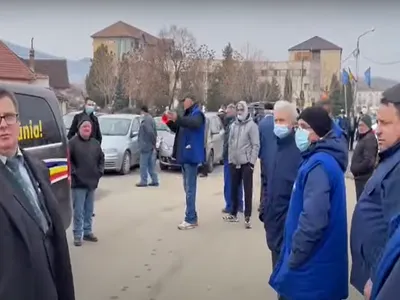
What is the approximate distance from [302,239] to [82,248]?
14.5 ft

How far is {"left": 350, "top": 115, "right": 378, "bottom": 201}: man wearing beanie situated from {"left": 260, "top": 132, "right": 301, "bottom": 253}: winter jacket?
12.3ft

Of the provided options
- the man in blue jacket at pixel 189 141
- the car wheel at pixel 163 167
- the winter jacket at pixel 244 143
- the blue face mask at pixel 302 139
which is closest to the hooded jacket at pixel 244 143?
the winter jacket at pixel 244 143

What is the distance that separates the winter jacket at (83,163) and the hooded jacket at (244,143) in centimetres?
228

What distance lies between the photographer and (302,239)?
150 inches

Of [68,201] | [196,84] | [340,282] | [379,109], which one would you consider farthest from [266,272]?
[196,84]

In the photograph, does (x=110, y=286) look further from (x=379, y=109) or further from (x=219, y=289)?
(x=379, y=109)

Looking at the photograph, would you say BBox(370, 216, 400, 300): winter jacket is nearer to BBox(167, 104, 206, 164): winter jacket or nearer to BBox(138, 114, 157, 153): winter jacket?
BBox(167, 104, 206, 164): winter jacket

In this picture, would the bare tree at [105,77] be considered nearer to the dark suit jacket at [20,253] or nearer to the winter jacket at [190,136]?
the winter jacket at [190,136]

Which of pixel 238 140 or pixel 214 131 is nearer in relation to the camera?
pixel 238 140

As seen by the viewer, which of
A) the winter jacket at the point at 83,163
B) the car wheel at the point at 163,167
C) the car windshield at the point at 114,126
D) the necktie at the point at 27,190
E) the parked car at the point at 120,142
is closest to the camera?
the necktie at the point at 27,190

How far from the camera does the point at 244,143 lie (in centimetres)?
911

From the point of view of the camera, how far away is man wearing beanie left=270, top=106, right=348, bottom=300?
3811 mm

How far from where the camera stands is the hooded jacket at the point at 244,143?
9.09 meters

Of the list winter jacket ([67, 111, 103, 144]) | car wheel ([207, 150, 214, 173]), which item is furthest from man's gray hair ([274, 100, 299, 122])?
car wheel ([207, 150, 214, 173])
